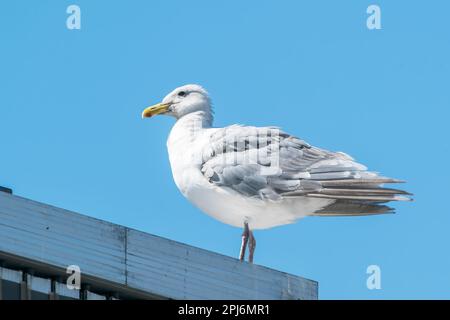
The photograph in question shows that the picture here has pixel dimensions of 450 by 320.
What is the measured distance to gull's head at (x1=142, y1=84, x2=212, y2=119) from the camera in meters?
35.7

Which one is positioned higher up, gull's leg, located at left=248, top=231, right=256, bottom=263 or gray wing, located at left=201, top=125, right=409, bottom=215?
gray wing, located at left=201, top=125, right=409, bottom=215

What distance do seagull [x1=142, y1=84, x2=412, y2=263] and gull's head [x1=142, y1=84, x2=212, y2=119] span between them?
1.14 m

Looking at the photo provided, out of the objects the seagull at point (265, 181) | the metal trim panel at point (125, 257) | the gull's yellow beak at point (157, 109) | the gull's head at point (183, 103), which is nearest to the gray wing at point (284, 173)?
the seagull at point (265, 181)

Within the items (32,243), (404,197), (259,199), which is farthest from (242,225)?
(32,243)

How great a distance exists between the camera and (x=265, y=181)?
34.1 m

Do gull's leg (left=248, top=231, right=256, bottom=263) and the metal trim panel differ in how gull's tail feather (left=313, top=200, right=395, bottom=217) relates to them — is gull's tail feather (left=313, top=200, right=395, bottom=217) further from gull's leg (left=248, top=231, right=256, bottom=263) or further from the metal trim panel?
the metal trim panel

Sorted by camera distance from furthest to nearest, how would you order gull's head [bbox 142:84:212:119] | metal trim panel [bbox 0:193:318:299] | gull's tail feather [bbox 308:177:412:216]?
gull's head [bbox 142:84:212:119]
gull's tail feather [bbox 308:177:412:216]
metal trim panel [bbox 0:193:318:299]

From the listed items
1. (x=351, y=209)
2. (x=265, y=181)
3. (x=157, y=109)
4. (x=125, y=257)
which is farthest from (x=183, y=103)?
(x=125, y=257)

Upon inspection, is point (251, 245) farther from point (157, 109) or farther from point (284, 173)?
point (157, 109)

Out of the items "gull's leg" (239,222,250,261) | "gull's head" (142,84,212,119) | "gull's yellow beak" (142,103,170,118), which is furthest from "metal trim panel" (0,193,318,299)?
"gull's yellow beak" (142,103,170,118)
